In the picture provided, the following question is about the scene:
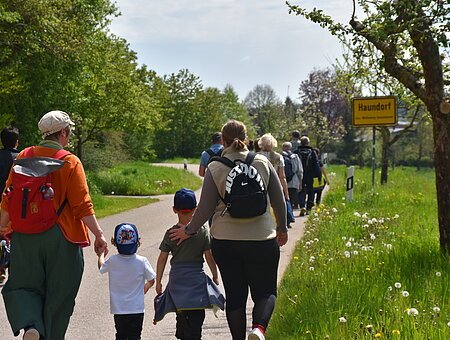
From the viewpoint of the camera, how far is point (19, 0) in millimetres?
17984

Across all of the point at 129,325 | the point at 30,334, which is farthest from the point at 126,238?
the point at 30,334

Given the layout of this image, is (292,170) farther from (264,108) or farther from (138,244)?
(264,108)

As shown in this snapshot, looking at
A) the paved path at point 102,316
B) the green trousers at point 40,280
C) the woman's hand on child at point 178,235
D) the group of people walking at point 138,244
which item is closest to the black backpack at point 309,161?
A: the paved path at point 102,316

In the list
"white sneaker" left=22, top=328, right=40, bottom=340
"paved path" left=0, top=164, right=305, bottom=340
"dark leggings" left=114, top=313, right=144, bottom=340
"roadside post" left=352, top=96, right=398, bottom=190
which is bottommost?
"paved path" left=0, top=164, right=305, bottom=340

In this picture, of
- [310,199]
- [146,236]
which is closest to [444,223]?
[146,236]

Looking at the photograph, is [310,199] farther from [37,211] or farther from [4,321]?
[37,211]

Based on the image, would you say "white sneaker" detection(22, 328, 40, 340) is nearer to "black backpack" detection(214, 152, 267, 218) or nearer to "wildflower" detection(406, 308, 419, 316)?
"black backpack" detection(214, 152, 267, 218)

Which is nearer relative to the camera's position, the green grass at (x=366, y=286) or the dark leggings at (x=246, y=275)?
the green grass at (x=366, y=286)

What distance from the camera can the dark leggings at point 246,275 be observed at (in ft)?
19.5

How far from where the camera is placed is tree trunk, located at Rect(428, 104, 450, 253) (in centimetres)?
885

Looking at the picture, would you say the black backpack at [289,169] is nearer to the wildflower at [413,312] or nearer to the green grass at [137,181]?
the wildflower at [413,312]

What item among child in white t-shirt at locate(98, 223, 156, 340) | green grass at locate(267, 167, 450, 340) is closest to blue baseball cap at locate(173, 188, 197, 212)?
child in white t-shirt at locate(98, 223, 156, 340)

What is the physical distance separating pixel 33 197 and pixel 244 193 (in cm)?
162

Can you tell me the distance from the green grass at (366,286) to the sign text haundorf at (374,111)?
660cm
